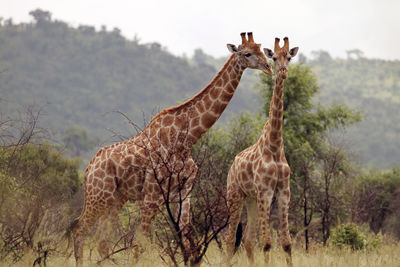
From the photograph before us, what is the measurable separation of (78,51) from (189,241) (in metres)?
98.5

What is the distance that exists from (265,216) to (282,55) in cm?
235

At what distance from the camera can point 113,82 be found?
308 ft

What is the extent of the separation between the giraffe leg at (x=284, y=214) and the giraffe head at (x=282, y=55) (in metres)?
1.63

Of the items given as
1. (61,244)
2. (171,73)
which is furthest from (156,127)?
(171,73)

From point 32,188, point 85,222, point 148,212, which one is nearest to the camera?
point 148,212

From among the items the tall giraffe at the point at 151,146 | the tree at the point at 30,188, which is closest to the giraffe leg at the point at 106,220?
the tall giraffe at the point at 151,146

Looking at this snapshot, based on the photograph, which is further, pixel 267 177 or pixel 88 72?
pixel 88 72

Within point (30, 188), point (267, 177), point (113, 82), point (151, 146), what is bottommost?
point (30, 188)

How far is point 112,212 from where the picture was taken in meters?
8.49

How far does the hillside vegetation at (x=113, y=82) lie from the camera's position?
270 ft

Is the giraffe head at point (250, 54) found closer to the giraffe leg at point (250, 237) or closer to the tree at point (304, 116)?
the giraffe leg at point (250, 237)

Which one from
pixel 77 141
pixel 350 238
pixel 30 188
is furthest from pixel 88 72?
pixel 350 238

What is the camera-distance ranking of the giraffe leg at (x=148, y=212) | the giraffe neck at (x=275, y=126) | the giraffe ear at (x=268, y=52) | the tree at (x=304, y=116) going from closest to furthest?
the giraffe leg at (x=148, y=212)
the giraffe ear at (x=268, y=52)
the giraffe neck at (x=275, y=126)
the tree at (x=304, y=116)

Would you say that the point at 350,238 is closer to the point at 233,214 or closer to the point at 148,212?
the point at 233,214
